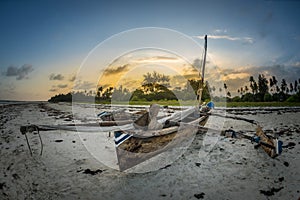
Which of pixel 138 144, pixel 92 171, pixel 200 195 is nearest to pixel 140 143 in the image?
pixel 138 144

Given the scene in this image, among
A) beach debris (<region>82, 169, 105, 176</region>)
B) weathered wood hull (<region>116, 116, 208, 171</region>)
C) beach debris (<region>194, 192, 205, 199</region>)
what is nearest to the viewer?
beach debris (<region>194, 192, 205, 199</region>)

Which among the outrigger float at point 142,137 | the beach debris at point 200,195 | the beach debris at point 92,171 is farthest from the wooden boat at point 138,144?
the beach debris at point 200,195

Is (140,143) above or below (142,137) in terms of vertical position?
below

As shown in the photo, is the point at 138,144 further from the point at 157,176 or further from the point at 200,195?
the point at 200,195

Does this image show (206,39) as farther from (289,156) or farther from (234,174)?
(234,174)

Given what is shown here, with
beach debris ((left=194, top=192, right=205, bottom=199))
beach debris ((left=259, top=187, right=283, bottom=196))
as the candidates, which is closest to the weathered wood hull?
beach debris ((left=194, top=192, right=205, bottom=199))

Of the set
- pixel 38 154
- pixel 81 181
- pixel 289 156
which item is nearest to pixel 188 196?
pixel 81 181

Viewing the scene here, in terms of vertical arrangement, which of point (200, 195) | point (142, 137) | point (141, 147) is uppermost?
point (142, 137)

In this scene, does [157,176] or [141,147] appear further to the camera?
[157,176]

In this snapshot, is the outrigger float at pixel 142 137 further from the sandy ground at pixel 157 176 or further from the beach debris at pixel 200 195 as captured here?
the beach debris at pixel 200 195

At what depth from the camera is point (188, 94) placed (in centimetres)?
2475

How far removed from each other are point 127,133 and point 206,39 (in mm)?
8681

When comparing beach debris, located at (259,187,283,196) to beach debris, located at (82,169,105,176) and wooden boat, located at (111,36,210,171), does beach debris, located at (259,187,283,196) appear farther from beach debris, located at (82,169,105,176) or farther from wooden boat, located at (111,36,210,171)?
beach debris, located at (82,169,105,176)

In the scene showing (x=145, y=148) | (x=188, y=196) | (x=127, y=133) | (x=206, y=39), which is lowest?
(x=188, y=196)
